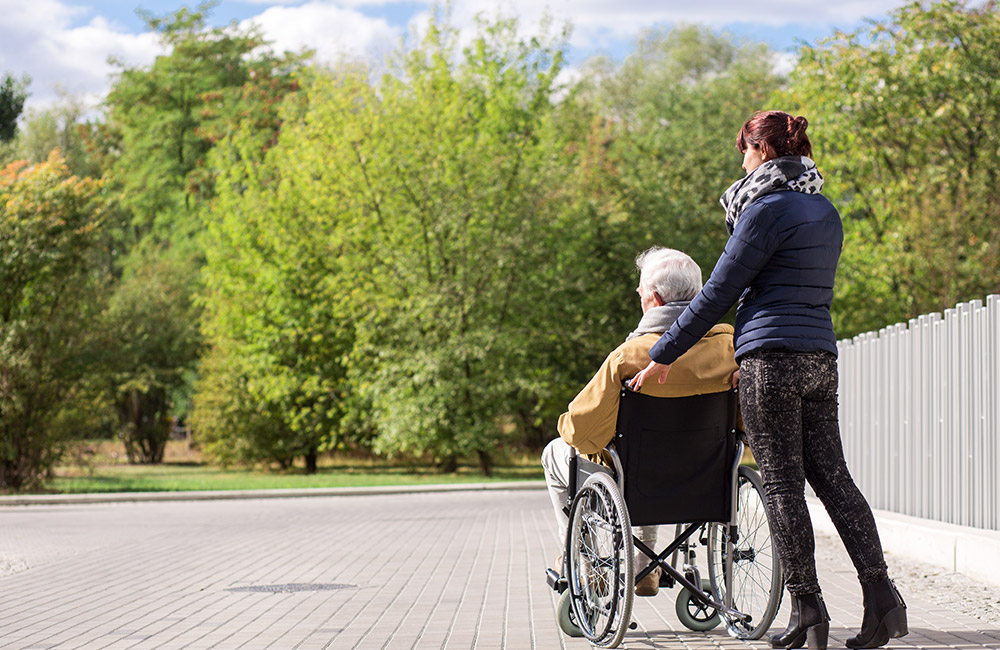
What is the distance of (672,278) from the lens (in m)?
5.93

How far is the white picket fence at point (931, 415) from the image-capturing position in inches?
349

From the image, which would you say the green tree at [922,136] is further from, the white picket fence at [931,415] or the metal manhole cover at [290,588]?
the metal manhole cover at [290,588]

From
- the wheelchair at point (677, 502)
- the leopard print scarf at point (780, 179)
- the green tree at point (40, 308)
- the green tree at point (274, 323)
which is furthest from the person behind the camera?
the green tree at point (274, 323)

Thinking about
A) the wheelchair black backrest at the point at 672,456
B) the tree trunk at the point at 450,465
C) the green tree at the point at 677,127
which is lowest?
the tree trunk at the point at 450,465

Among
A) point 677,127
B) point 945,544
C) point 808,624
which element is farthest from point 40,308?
point 677,127

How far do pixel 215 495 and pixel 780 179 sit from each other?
16775 millimetres

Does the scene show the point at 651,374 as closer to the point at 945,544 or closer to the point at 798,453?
the point at 798,453

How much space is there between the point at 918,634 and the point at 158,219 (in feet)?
148

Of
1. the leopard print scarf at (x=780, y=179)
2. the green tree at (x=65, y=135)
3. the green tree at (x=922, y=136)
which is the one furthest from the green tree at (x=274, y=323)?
the leopard print scarf at (x=780, y=179)

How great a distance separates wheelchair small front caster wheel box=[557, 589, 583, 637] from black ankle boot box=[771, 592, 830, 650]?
1067 mm

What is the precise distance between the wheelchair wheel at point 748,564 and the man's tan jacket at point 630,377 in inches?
17.5

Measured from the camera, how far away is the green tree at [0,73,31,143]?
43.7 m

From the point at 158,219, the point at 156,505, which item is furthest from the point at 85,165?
the point at 156,505

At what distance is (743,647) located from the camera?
18.6ft
